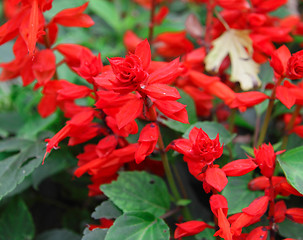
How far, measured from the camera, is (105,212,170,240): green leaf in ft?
1.95

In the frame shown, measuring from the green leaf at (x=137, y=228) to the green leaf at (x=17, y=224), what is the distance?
0.35 m

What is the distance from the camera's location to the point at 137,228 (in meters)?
0.62

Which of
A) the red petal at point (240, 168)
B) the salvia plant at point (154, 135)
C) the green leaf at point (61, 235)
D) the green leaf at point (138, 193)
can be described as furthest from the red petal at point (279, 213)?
the green leaf at point (61, 235)

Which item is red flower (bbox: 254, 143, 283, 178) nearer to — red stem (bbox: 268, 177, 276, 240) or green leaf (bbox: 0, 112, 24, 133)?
red stem (bbox: 268, 177, 276, 240)

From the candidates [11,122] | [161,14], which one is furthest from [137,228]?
[161,14]

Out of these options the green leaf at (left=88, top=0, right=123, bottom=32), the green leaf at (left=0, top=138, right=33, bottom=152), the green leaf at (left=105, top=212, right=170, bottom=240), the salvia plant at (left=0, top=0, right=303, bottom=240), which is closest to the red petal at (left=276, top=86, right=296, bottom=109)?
the salvia plant at (left=0, top=0, right=303, bottom=240)

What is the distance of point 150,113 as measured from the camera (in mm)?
587

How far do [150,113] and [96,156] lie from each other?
0.56ft

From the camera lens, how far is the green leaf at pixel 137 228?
59cm

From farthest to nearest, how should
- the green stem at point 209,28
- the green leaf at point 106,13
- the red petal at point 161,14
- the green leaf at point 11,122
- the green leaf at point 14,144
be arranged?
the green leaf at point 106,13, the red petal at point 161,14, the green leaf at point 11,122, the green stem at point 209,28, the green leaf at point 14,144

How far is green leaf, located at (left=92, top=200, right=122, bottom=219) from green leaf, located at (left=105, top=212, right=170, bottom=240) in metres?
0.05

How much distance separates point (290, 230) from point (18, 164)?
60 cm

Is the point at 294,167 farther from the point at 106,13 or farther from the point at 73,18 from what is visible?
the point at 106,13

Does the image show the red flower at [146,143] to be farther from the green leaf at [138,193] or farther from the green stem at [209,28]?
the green stem at [209,28]
